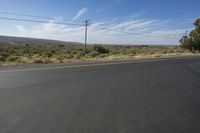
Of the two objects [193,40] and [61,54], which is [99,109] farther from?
[193,40]

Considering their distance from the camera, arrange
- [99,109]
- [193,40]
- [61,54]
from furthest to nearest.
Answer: [193,40], [61,54], [99,109]

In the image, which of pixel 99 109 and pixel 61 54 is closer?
pixel 99 109

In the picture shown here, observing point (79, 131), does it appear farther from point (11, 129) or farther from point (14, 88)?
point (14, 88)

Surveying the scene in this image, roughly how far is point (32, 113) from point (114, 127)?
1.98 m

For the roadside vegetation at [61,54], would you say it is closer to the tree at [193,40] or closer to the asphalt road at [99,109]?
the tree at [193,40]

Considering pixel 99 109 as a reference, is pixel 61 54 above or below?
below

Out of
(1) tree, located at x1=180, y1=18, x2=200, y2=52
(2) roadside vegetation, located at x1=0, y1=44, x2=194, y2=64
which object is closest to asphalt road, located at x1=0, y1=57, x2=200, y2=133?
(2) roadside vegetation, located at x1=0, y1=44, x2=194, y2=64

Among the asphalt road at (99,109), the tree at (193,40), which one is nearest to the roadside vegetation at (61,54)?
the tree at (193,40)

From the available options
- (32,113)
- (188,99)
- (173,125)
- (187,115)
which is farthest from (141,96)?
(32,113)

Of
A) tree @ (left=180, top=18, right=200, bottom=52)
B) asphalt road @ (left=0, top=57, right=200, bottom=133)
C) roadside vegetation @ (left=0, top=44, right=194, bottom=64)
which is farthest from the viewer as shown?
tree @ (left=180, top=18, right=200, bottom=52)

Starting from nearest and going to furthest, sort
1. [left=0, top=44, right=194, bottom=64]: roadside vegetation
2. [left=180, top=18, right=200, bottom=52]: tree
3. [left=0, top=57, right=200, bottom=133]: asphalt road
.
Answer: [left=0, top=57, right=200, bottom=133]: asphalt road
[left=0, top=44, right=194, bottom=64]: roadside vegetation
[left=180, top=18, right=200, bottom=52]: tree

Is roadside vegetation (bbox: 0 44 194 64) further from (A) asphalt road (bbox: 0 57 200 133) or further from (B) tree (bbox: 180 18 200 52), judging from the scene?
(A) asphalt road (bbox: 0 57 200 133)

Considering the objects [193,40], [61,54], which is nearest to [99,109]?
[61,54]

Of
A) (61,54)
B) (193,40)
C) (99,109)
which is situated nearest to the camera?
(99,109)
